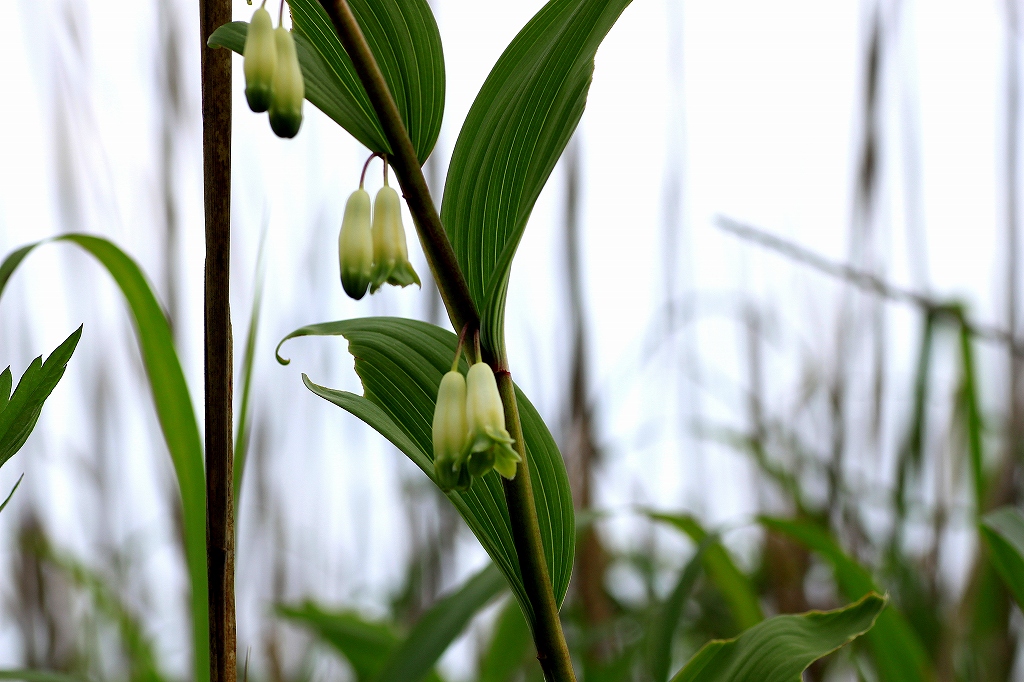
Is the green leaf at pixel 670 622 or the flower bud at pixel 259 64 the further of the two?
the green leaf at pixel 670 622

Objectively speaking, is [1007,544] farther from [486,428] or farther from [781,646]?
[486,428]

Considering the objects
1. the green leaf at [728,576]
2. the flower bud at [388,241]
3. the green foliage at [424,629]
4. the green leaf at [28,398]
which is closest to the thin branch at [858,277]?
the green leaf at [728,576]

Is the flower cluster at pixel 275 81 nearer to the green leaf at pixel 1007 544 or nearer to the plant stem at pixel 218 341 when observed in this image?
the plant stem at pixel 218 341

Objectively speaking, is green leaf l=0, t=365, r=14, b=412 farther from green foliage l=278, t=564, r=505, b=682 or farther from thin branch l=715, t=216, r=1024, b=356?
thin branch l=715, t=216, r=1024, b=356

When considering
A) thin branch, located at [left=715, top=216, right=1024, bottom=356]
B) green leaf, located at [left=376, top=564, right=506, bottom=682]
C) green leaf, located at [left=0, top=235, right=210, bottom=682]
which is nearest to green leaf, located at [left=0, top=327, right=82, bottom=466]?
green leaf, located at [left=0, top=235, right=210, bottom=682]

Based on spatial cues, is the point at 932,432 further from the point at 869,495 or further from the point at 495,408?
the point at 495,408
